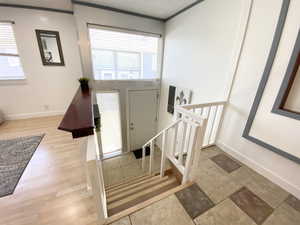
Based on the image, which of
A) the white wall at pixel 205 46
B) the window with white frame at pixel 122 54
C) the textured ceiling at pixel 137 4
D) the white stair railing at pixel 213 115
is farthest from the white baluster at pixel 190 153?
the window with white frame at pixel 122 54

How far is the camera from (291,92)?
1282 mm

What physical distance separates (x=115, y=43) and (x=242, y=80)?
2947 mm

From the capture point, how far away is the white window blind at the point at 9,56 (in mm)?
2662

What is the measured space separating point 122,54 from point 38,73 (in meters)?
2.16

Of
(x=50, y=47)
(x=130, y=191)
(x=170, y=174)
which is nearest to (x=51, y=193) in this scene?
(x=130, y=191)

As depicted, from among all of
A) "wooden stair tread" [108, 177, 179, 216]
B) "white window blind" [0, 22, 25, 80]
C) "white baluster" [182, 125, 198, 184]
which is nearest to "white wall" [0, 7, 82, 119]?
"white window blind" [0, 22, 25, 80]

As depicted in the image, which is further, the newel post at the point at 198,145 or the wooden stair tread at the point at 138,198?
the wooden stair tread at the point at 138,198

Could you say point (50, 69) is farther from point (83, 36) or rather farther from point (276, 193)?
point (276, 193)

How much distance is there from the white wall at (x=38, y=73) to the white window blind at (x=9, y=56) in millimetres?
113

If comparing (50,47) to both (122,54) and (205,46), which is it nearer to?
(122,54)

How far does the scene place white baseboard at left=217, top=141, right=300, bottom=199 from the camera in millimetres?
1344

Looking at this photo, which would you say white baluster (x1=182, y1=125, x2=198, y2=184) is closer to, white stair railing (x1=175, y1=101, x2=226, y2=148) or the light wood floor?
white stair railing (x1=175, y1=101, x2=226, y2=148)

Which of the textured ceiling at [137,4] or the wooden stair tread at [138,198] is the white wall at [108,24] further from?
the wooden stair tread at [138,198]

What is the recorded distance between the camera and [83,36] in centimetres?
258
